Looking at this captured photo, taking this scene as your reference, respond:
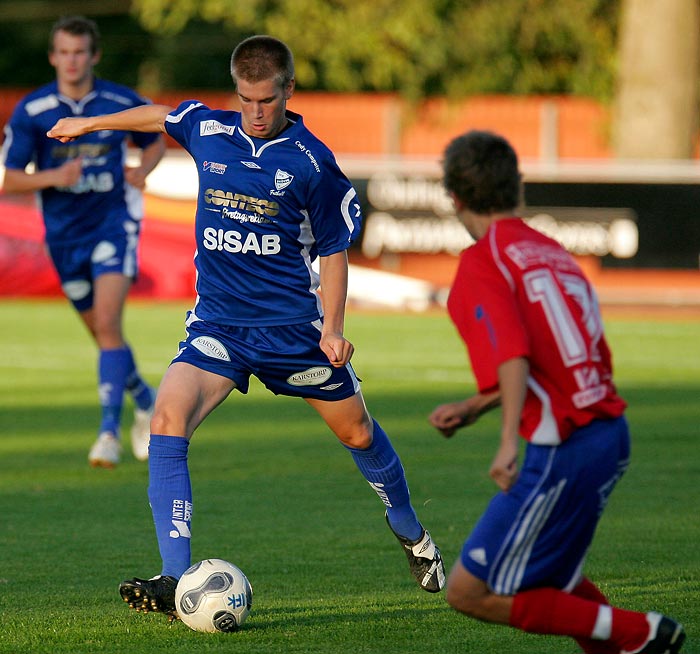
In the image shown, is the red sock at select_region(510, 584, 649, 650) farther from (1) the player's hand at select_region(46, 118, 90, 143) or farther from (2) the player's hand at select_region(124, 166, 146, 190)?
(2) the player's hand at select_region(124, 166, 146, 190)

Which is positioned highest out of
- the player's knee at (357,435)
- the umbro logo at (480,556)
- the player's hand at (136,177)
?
the player's hand at (136,177)

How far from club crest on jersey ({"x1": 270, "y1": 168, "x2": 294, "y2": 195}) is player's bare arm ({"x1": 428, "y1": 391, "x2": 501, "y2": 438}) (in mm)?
1695

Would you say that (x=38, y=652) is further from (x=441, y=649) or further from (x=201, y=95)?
(x=201, y=95)

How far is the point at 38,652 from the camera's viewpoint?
4773mm

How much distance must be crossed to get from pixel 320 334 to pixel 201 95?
80.6ft

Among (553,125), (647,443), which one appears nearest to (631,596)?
(647,443)

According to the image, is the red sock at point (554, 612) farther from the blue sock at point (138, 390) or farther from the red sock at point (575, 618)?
the blue sock at point (138, 390)

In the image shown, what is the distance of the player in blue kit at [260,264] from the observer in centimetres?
544

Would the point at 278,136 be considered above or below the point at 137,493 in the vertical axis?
above

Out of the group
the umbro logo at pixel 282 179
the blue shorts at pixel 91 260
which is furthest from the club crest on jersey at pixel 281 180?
the blue shorts at pixel 91 260

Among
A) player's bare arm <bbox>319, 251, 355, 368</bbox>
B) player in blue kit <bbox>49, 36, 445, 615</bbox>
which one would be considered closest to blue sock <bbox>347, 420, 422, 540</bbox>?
player in blue kit <bbox>49, 36, 445, 615</bbox>

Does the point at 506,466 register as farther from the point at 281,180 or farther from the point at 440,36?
the point at 440,36

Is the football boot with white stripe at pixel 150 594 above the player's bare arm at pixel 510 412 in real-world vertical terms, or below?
below

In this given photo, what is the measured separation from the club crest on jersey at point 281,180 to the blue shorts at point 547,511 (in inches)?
71.2
